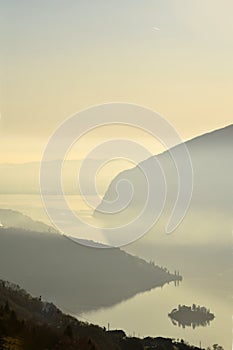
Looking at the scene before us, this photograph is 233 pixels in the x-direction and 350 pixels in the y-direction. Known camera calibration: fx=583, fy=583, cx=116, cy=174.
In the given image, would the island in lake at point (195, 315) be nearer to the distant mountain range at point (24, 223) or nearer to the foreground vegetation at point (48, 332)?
the foreground vegetation at point (48, 332)

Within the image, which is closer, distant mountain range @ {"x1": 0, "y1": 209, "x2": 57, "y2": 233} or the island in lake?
the island in lake

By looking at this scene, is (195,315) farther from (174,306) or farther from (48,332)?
(48,332)

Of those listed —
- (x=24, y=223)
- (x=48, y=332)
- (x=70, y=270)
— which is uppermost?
(x=24, y=223)

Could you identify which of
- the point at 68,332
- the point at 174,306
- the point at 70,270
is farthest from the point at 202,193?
the point at 68,332

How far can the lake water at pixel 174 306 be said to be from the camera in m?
1.91

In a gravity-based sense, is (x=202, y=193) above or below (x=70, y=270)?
above

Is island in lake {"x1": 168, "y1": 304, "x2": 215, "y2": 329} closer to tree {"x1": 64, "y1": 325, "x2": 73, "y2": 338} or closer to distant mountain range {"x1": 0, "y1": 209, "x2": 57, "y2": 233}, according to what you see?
tree {"x1": 64, "y1": 325, "x2": 73, "y2": 338}

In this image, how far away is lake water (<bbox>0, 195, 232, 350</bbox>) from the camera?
6.28 ft

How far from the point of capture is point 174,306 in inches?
76.2

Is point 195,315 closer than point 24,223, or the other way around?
point 195,315

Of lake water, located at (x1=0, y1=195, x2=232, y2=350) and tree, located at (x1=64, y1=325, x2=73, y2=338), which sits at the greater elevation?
lake water, located at (x1=0, y1=195, x2=232, y2=350)

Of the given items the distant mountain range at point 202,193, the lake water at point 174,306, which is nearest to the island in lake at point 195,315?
the lake water at point 174,306

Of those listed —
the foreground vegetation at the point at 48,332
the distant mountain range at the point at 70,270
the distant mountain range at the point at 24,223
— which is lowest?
the foreground vegetation at the point at 48,332

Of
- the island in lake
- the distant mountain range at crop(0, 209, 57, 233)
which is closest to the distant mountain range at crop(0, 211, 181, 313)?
the distant mountain range at crop(0, 209, 57, 233)
